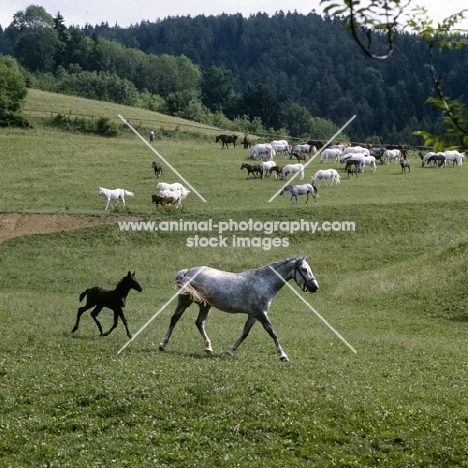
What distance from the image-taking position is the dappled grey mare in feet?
51.7

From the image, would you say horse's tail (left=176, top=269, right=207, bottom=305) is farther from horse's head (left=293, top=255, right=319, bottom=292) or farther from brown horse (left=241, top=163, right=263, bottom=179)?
brown horse (left=241, top=163, right=263, bottom=179)

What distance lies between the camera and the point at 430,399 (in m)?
13.2

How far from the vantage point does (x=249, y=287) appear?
15.9 meters

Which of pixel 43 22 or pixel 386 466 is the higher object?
pixel 43 22

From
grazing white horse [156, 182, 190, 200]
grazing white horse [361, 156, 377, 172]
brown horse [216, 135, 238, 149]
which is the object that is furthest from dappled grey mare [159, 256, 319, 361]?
brown horse [216, 135, 238, 149]

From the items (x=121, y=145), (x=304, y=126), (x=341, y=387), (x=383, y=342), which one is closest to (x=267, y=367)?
(x=341, y=387)

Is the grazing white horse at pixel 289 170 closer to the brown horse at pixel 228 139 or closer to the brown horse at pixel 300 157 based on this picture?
the brown horse at pixel 300 157

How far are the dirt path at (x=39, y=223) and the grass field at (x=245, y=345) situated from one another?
2.64 feet

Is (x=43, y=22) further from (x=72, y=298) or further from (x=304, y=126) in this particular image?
(x=72, y=298)

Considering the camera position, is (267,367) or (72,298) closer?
(267,367)

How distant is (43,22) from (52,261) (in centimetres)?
15720

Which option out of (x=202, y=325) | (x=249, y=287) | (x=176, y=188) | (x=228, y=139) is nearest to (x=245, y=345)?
(x=202, y=325)

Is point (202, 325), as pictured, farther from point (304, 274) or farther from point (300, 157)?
point (300, 157)

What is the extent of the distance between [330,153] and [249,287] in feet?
157
